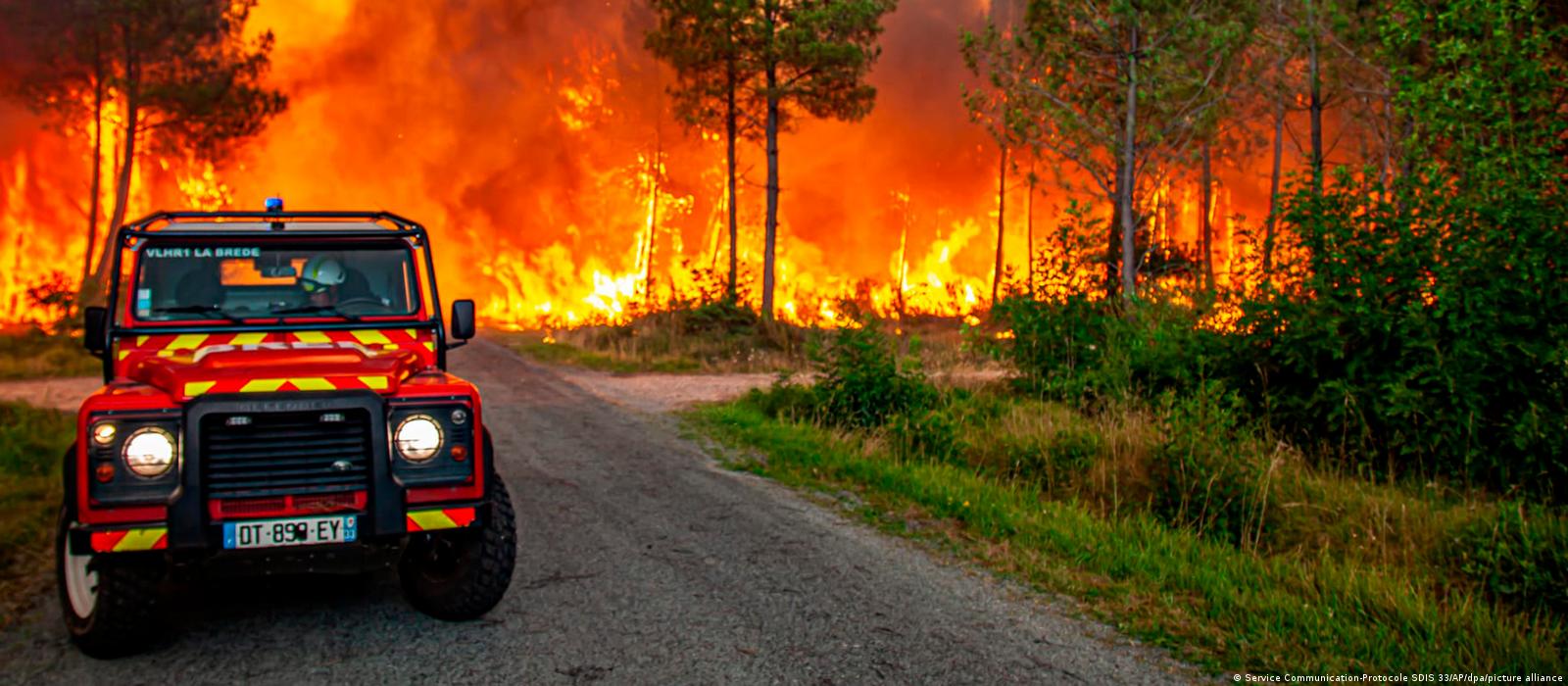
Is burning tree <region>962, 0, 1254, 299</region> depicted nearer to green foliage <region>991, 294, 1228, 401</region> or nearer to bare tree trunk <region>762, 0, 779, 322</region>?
green foliage <region>991, 294, 1228, 401</region>

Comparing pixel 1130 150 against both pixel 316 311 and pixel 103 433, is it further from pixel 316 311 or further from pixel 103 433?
pixel 103 433

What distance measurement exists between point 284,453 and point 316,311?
169cm

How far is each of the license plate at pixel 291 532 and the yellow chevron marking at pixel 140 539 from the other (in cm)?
25

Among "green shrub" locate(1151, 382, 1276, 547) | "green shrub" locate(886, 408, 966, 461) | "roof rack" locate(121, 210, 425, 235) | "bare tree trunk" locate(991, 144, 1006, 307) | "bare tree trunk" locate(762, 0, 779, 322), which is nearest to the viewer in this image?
"roof rack" locate(121, 210, 425, 235)

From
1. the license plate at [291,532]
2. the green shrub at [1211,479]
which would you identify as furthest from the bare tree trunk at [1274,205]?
the license plate at [291,532]

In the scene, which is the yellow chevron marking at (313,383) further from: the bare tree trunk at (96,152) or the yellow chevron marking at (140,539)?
the bare tree trunk at (96,152)

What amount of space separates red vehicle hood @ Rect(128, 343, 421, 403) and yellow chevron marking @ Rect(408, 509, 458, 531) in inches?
23.4

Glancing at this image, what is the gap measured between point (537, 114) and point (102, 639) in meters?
39.9

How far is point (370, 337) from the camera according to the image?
603 cm

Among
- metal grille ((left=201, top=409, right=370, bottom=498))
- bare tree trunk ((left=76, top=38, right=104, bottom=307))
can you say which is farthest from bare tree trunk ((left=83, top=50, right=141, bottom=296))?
metal grille ((left=201, top=409, right=370, bottom=498))

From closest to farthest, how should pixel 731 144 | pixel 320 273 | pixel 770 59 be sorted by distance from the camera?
pixel 320 273 < pixel 770 59 < pixel 731 144

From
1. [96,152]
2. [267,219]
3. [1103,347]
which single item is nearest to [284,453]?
[267,219]

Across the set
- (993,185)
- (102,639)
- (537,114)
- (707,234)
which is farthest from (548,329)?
(102,639)

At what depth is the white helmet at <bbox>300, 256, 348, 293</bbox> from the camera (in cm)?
615
